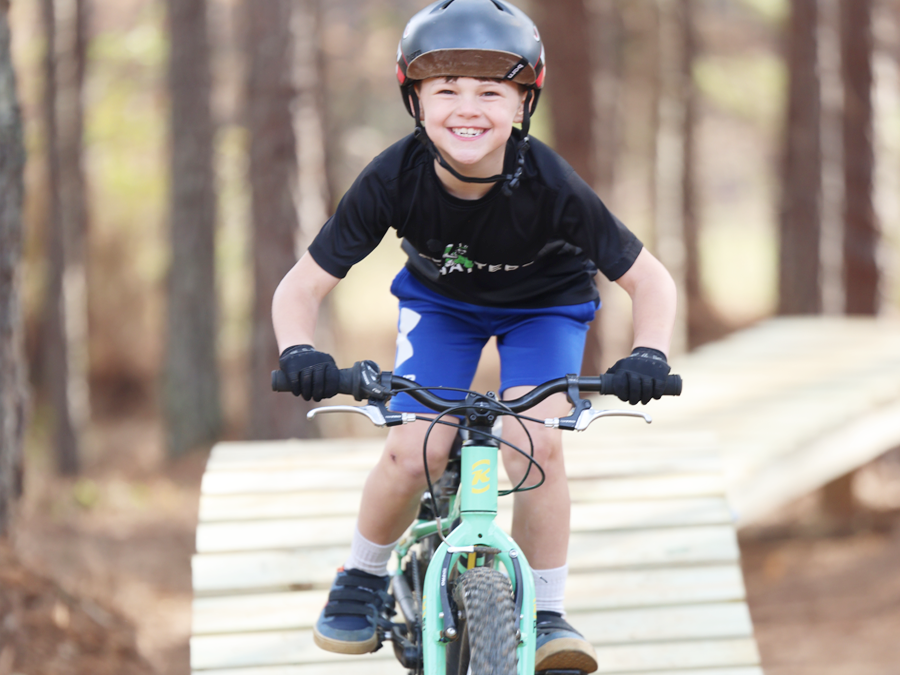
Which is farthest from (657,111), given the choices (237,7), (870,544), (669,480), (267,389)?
(669,480)

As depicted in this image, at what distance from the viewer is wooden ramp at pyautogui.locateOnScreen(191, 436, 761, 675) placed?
12.0ft

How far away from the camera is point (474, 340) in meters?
3.12

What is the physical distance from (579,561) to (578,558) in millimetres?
16

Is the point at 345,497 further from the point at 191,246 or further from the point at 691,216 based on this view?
the point at 691,216

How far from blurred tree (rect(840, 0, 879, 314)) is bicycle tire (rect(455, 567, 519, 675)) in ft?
32.2

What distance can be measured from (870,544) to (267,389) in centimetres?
598

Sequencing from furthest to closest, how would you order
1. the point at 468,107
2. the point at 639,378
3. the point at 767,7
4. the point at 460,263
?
1. the point at 767,7
2. the point at 460,263
3. the point at 468,107
4. the point at 639,378

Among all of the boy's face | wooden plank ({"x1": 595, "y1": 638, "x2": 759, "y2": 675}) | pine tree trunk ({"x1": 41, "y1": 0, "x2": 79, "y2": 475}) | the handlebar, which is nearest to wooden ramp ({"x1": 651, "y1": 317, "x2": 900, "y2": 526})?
wooden plank ({"x1": 595, "y1": 638, "x2": 759, "y2": 675})

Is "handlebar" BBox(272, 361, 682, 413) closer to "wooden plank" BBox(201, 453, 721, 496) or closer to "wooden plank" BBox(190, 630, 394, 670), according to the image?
"wooden plank" BBox(190, 630, 394, 670)

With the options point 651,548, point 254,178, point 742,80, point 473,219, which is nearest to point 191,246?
point 254,178

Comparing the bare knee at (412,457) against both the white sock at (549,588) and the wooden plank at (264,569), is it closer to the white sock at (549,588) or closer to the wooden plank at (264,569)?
the white sock at (549,588)

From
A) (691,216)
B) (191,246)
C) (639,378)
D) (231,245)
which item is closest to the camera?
(639,378)

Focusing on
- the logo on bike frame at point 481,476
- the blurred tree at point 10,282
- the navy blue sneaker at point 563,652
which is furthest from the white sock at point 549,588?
the blurred tree at point 10,282

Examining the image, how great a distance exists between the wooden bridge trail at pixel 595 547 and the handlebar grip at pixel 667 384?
1601 mm
